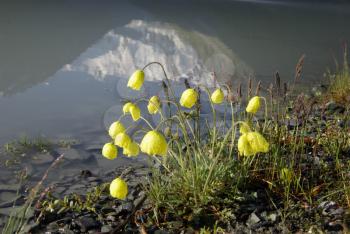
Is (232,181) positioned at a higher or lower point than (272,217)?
higher

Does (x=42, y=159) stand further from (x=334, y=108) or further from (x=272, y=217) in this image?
(x=334, y=108)

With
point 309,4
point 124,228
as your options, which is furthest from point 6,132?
point 309,4

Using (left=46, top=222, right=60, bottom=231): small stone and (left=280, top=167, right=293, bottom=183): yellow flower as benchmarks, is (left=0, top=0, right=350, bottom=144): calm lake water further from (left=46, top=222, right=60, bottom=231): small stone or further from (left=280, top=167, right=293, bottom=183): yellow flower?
(left=280, top=167, right=293, bottom=183): yellow flower

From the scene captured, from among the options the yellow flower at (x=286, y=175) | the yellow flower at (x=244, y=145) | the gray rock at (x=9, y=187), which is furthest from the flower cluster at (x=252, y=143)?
the gray rock at (x=9, y=187)

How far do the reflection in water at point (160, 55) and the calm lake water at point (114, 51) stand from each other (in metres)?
0.02

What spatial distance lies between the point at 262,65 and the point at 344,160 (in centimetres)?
596

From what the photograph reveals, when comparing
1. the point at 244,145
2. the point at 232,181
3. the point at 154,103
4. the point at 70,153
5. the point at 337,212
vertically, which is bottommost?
the point at 70,153

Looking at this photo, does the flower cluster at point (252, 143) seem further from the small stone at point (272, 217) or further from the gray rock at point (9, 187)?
the gray rock at point (9, 187)

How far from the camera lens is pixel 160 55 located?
401 inches

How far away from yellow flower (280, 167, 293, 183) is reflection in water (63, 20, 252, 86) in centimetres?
458

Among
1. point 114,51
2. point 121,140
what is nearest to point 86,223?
point 121,140

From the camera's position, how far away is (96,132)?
5.37 metres

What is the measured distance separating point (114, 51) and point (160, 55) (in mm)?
974

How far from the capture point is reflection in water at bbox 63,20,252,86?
8.68m
